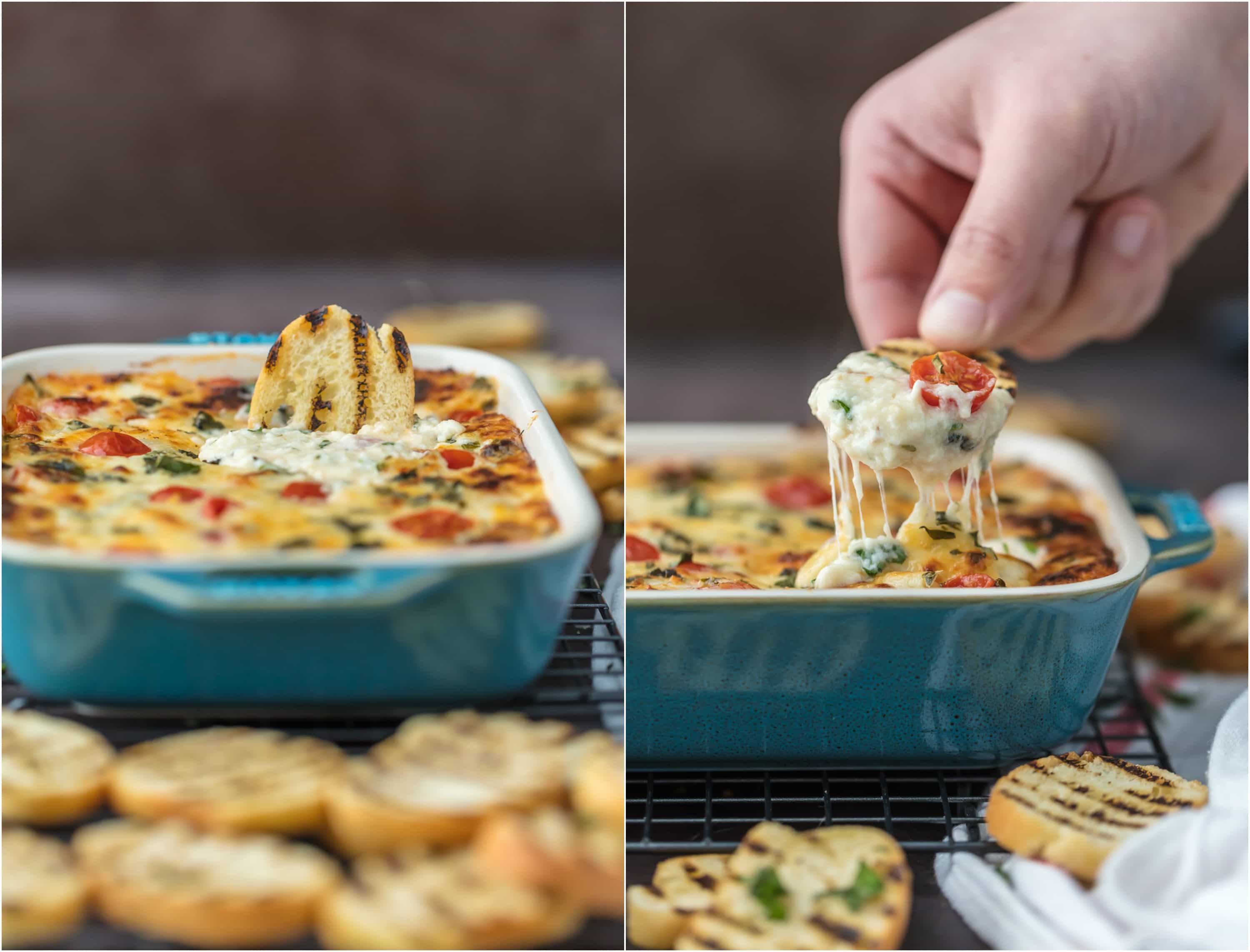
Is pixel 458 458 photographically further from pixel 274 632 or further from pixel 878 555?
pixel 878 555

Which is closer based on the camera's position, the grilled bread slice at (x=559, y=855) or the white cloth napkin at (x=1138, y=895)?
the grilled bread slice at (x=559, y=855)

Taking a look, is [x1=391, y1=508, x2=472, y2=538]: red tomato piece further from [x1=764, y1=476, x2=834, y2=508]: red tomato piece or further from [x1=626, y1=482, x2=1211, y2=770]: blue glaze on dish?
[x1=764, y1=476, x2=834, y2=508]: red tomato piece

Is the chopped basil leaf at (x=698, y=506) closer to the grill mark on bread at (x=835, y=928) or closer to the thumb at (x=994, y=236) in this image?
the thumb at (x=994, y=236)

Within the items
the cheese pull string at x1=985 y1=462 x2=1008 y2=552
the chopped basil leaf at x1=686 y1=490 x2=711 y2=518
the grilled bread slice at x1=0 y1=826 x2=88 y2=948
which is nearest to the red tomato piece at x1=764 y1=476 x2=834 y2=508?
the chopped basil leaf at x1=686 y1=490 x2=711 y2=518

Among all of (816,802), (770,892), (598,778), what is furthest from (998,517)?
(598,778)

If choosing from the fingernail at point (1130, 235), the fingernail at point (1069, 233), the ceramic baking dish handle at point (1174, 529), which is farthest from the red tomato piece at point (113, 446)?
the fingernail at point (1130, 235)

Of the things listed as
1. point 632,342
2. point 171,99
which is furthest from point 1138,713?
point 632,342
